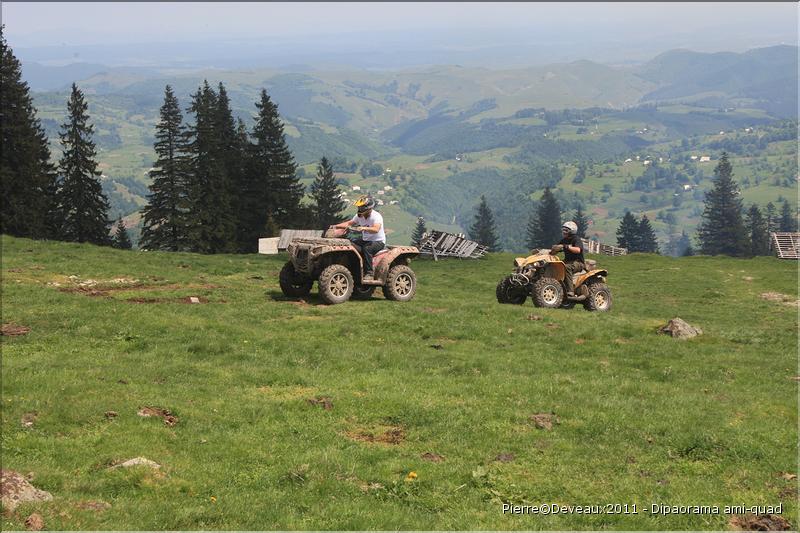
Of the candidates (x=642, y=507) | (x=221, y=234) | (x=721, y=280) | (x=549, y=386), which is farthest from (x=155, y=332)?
(x=221, y=234)

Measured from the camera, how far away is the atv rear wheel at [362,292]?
2600 centimetres

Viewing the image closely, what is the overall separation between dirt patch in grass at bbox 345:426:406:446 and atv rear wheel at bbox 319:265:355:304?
36.3ft

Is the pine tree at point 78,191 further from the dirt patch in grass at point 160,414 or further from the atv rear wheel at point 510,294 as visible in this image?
the dirt patch in grass at point 160,414

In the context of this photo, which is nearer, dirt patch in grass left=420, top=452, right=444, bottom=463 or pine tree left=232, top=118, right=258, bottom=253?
dirt patch in grass left=420, top=452, right=444, bottom=463

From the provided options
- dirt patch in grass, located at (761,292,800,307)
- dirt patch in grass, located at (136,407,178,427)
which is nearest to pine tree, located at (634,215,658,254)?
dirt patch in grass, located at (761,292,800,307)

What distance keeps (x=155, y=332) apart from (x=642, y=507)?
44.6 ft

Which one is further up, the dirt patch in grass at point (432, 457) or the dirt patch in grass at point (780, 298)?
the dirt patch in grass at point (780, 298)

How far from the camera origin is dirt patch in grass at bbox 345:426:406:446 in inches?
505

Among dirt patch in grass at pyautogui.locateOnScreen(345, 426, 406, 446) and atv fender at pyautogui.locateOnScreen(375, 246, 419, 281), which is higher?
atv fender at pyautogui.locateOnScreen(375, 246, 419, 281)

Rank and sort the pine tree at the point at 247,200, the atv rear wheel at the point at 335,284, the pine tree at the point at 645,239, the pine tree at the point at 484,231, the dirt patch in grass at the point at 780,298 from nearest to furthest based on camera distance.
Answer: the atv rear wheel at the point at 335,284 → the dirt patch in grass at the point at 780,298 → the pine tree at the point at 247,200 → the pine tree at the point at 484,231 → the pine tree at the point at 645,239

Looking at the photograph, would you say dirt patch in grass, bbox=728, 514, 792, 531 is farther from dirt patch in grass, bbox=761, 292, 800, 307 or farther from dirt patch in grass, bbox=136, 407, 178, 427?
dirt patch in grass, bbox=761, 292, 800, 307

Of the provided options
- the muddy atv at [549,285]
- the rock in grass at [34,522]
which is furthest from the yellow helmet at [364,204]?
the rock in grass at [34,522]

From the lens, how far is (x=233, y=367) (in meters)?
16.8

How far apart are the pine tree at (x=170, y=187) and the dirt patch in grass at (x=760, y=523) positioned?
2551 inches
